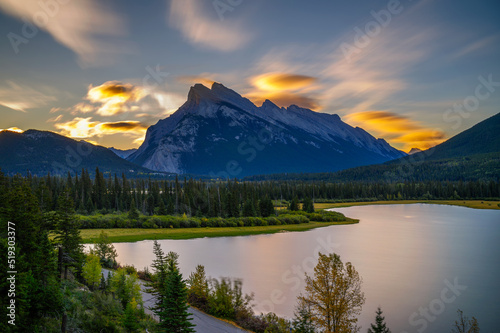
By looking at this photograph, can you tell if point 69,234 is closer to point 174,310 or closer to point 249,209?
point 174,310

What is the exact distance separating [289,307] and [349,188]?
15705 cm

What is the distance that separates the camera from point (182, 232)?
74938 mm

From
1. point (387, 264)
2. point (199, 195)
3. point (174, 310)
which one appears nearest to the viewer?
point (174, 310)

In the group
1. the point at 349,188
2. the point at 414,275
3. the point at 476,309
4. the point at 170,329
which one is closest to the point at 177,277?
the point at 170,329

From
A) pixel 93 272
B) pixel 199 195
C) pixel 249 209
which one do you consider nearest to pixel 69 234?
pixel 93 272

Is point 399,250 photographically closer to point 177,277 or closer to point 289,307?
point 289,307

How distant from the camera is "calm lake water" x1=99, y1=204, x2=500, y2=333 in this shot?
1128 inches

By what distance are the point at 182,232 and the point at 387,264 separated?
45808mm

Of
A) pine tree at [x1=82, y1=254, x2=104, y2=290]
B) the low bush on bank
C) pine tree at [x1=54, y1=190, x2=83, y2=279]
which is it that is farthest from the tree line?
pine tree at [x1=82, y1=254, x2=104, y2=290]

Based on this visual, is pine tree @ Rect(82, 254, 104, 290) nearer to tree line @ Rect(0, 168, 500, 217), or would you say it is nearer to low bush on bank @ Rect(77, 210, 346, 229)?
tree line @ Rect(0, 168, 500, 217)

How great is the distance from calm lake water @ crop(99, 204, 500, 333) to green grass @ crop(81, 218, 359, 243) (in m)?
4.73

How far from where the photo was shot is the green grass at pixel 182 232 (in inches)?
2712

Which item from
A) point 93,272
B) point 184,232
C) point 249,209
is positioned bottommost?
point 184,232

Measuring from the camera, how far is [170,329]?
18.6 metres
